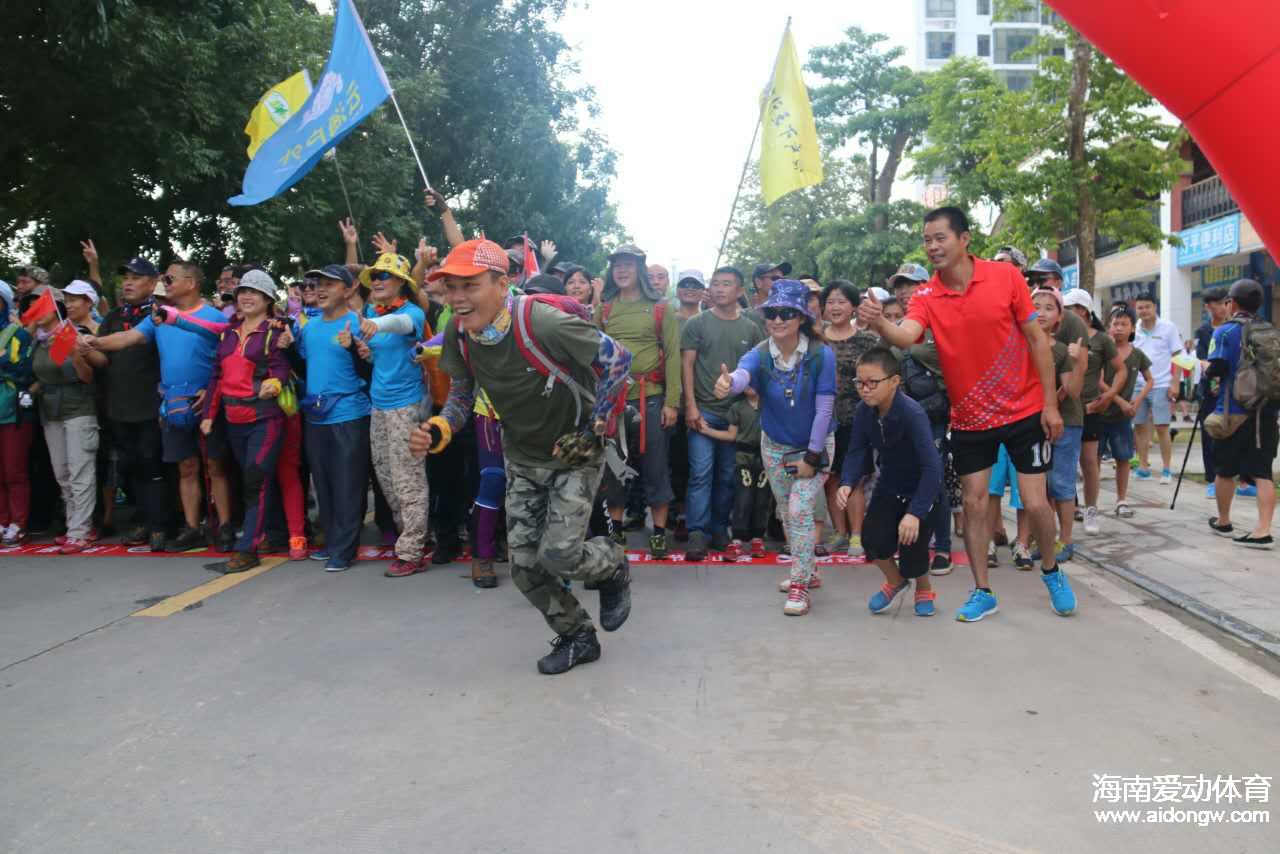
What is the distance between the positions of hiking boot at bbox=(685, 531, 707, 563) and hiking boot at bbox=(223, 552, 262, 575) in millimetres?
2977

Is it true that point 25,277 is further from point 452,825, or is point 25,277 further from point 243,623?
point 452,825

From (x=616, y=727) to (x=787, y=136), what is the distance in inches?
280

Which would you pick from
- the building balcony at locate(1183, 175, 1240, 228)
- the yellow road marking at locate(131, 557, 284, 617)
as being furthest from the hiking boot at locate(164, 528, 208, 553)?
the building balcony at locate(1183, 175, 1240, 228)

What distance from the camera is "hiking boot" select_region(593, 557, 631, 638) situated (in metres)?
4.68

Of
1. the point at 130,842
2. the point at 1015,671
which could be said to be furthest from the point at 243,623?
the point at 1015,671

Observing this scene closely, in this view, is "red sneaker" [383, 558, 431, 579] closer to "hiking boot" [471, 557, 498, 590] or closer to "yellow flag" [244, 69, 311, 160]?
"hiking boot" [471, 557, 498, 590]

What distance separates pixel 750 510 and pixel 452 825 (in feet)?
14.6

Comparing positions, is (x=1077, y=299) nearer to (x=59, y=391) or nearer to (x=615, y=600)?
(x=615, y=600)

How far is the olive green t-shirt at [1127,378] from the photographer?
26.4 feet

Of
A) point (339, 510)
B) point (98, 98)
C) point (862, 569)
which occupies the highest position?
point (98, 98)

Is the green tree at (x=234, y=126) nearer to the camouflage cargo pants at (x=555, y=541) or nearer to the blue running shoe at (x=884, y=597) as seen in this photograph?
the camouflage cargo pants at (x=555, y=541)

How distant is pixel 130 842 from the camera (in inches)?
116

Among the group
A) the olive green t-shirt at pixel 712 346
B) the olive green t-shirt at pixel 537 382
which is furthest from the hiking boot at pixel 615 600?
the olive green t-shirt at pixel 712 346

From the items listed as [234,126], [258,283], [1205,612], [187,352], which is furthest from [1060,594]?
[234,126]
